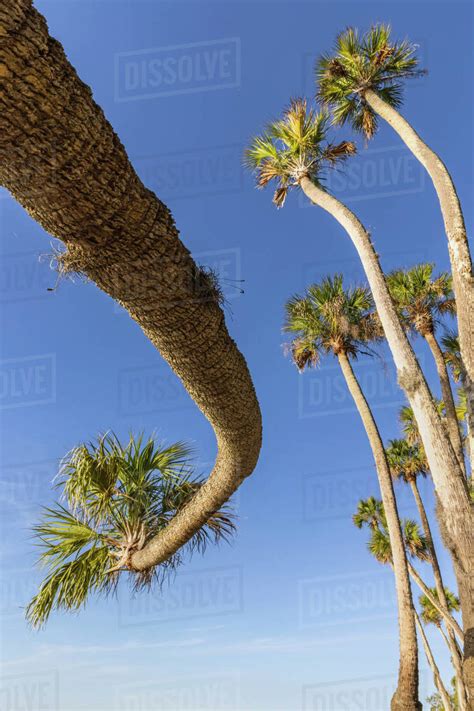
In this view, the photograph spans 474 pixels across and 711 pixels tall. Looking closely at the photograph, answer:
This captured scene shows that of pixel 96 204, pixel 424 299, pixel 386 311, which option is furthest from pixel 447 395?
pixel 96 204

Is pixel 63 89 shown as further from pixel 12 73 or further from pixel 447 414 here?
pixel 447 414

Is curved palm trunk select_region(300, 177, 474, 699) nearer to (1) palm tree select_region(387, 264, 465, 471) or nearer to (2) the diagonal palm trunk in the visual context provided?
(2) the diagonal palm trunk

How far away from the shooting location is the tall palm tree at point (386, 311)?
6113 mm

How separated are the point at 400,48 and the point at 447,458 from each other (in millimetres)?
9105

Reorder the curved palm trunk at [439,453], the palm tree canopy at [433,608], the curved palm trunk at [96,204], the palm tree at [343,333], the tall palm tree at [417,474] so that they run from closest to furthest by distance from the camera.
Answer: the curved palm trunk at [96,204], the curved palm trunk at [439,453], the palm tree at [343,333], the tall palm tree at [417,474], the palm tree canopy at [433,608]

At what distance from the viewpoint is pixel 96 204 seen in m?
2.60

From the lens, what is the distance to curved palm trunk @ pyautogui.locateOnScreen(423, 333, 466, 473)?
542 inches

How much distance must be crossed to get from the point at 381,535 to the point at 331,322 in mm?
12611

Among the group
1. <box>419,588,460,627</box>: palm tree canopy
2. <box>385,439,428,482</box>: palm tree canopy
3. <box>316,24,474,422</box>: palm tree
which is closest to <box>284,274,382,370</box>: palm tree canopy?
<box>316,24,474,422</box>: palm tree

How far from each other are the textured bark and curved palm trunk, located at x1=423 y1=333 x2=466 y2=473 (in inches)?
262

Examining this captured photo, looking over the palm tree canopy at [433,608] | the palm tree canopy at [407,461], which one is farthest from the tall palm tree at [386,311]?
the palm tree canopy at [433,608]

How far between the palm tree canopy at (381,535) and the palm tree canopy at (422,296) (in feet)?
35.4

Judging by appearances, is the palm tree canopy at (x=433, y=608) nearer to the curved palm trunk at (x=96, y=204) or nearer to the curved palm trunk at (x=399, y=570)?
the curved palm trunk at (x=399, y=570)

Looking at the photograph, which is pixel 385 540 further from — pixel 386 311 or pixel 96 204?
pixel 96 204
